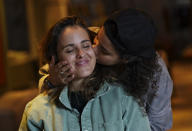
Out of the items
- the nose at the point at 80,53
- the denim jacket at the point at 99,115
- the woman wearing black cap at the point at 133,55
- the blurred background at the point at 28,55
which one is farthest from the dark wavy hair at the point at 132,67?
the blurred background at the point at 28,55

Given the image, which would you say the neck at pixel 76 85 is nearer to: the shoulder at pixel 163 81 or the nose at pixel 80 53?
the nose at pixel 80 53

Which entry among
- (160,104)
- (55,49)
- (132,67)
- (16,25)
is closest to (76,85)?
(55,49)

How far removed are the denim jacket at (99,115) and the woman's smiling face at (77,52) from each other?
5.1 inches

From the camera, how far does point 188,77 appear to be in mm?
11031

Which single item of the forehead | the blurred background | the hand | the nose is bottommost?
the blurred background

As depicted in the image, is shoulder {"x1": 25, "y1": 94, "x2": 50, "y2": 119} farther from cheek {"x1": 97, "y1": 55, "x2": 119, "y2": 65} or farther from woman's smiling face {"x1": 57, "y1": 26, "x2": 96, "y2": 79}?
cheek {"x1": 97, "y1": 55, "x2": 119, "y2": 65}

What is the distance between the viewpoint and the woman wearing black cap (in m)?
2.27

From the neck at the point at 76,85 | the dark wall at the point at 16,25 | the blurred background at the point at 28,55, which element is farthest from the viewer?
the dark wall at the point at 16,25

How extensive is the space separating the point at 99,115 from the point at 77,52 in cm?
34

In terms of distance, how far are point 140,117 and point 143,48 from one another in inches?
15.5

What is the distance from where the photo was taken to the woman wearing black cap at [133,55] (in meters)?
2.27

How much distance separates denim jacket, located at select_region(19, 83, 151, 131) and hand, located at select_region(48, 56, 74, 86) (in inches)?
2.5

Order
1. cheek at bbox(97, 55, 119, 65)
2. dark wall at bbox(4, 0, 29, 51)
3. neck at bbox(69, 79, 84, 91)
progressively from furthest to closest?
dark wall at bbox(4, 0, 29, 51)
cheek at bbox(97, 55, 119, 65)
neck at bbox(69, 79, 84, 91)

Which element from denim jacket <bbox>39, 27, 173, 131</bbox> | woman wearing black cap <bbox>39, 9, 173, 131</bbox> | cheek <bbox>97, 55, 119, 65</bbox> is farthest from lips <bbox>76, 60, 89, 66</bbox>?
denim jacket <bbox>39, 27, 173, 131</bbox>
